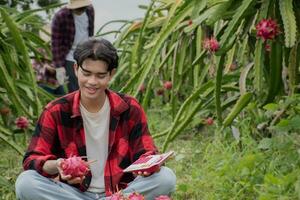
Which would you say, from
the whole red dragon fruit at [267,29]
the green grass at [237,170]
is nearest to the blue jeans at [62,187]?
the green grass at [237,170]

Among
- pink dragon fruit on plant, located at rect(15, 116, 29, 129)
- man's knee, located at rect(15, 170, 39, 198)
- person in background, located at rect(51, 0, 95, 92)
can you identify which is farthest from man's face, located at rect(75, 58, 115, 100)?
person in background, located at rect(51, 0, 95, 92)

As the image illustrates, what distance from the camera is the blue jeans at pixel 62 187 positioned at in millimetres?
2645

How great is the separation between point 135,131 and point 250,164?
1.93ft

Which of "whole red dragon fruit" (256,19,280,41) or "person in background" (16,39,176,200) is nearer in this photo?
"person in background" (16,39,176,200)

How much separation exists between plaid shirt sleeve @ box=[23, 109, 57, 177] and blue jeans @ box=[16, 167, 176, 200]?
0.13 feet

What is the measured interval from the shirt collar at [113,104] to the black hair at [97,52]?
0.17 metres

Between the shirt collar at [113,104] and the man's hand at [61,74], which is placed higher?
the shirt collar at [113,104]

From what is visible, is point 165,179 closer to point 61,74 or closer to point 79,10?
point 61,74

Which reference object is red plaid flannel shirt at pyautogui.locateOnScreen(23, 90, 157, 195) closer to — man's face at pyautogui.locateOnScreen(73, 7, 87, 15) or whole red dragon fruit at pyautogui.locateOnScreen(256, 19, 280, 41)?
whole red dragon fruit at pyautogui.locateOnScreen(256, 19, 280, 41)

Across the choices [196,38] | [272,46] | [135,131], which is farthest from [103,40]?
[196,38]

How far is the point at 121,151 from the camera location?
281 cm

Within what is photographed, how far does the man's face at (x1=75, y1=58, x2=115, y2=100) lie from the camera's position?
2.66m

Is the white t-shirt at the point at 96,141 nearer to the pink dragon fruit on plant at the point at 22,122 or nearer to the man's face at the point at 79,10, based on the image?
the pink dragon fruit on plant at the point at 22,122

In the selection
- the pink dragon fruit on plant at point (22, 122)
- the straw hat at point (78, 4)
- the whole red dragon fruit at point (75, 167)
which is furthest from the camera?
the straw hat at point (78, 4)
